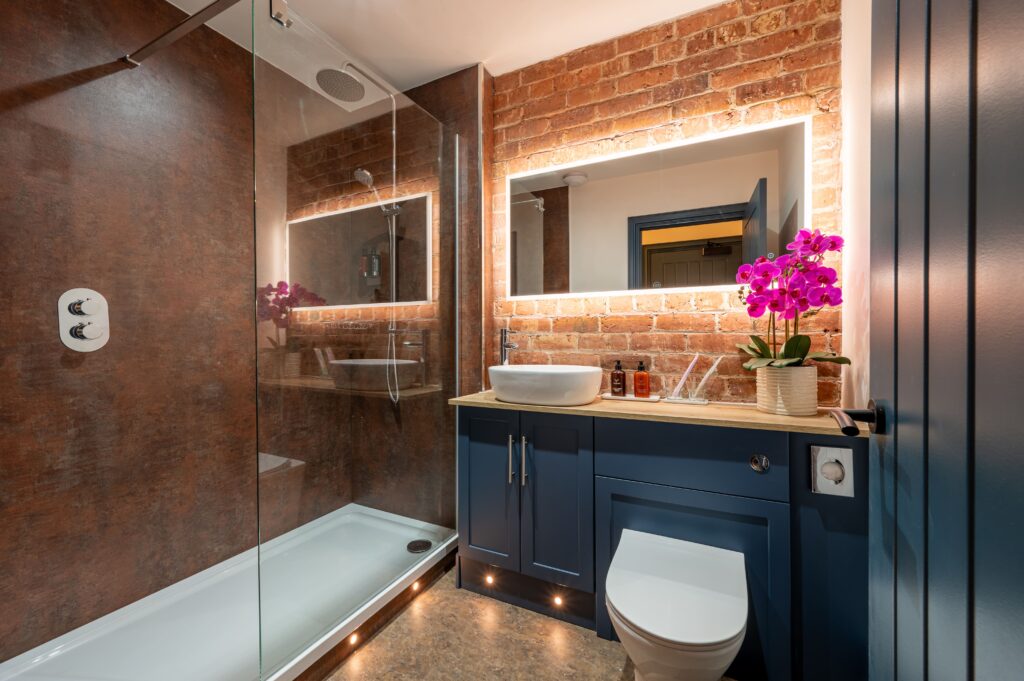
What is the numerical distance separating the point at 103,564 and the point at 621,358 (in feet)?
7.82

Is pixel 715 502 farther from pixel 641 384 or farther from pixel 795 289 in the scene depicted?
pixel 795 289

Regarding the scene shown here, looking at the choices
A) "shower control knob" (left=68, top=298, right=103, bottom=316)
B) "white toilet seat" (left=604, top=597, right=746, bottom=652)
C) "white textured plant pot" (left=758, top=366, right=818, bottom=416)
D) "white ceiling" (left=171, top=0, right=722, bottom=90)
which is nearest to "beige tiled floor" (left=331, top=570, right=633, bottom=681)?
"white toilet seat" (left=604, top=597, right=746, bottom=652)

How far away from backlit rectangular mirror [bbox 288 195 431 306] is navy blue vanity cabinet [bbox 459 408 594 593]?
2.33 feet

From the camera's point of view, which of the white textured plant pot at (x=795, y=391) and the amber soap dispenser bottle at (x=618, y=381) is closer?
the white textured plant pot at (x=795, y=391)

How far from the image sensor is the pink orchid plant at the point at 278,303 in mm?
1430

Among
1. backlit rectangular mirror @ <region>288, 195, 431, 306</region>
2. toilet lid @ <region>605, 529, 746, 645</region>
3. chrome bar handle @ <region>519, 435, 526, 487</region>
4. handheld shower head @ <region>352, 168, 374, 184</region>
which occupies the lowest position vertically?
toilet lid @ <region>605, 529, 746, 645</region>

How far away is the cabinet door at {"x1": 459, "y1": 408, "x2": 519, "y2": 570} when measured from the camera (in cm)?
187

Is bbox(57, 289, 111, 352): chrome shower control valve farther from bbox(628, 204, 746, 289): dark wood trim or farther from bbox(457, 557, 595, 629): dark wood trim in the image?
bbox(628, 204, 746, 289): dark wood trim

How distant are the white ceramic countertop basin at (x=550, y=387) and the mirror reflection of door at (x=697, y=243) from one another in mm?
624

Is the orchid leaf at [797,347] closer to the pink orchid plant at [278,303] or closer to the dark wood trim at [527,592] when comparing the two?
the dark wood trim at [527,592]

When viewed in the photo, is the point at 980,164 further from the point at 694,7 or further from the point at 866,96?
the point at 694,7

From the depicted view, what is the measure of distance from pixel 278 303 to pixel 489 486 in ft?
3.86

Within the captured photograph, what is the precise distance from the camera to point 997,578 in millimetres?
406

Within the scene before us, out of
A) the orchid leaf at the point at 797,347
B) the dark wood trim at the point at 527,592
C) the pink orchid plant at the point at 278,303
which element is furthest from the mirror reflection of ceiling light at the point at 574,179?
the dark wood trim at the point at 527,592
